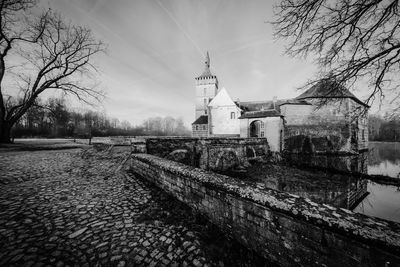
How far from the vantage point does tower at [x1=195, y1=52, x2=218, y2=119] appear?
43.4 metres

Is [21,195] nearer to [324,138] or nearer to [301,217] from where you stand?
[301,217]

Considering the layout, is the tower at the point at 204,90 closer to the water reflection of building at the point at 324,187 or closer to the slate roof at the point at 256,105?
the slate roof at the point at 256,105

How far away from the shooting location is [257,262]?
2.17 metres

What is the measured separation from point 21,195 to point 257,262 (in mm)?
5700

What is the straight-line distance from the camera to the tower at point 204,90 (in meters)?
43.4

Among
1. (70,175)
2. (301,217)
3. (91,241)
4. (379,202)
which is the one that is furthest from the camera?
(379,202)

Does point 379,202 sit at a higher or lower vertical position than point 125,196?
lower

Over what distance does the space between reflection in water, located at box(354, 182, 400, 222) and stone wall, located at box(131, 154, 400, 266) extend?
6.56 m

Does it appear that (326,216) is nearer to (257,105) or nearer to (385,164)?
(385,164)

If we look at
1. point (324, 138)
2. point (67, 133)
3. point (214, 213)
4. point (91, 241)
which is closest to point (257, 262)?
point (214, 213)

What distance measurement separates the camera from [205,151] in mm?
10867

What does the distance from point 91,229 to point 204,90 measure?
4363cm

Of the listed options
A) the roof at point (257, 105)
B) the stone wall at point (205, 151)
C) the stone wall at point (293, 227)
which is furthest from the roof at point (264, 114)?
the stone wall at point (293, 227)

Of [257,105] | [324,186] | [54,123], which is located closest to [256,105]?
[257,105]
